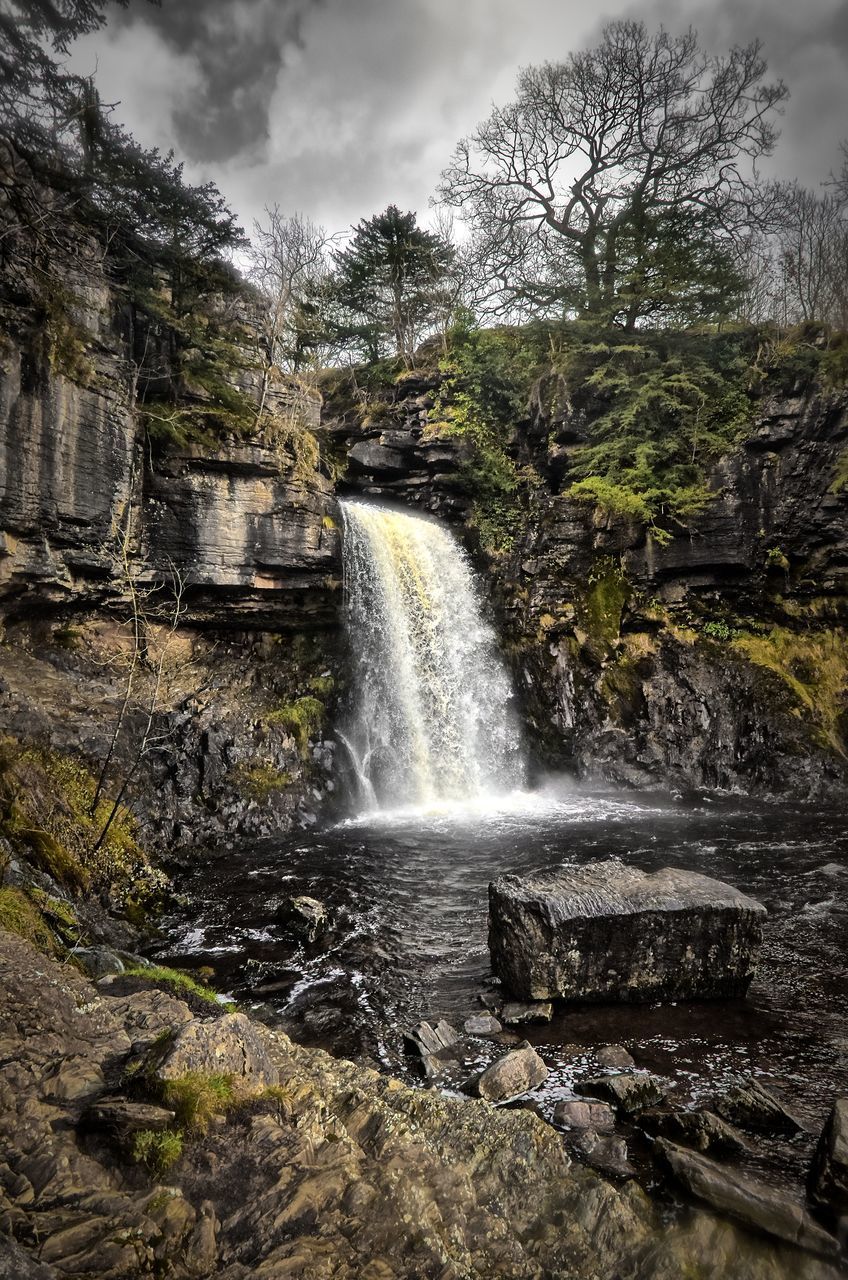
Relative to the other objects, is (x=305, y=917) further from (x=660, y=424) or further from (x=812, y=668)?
(x=660, y=424)

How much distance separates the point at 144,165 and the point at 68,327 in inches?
225

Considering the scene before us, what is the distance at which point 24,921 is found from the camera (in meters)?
5.56

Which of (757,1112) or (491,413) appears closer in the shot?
(757,1112)

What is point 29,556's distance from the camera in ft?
36.9

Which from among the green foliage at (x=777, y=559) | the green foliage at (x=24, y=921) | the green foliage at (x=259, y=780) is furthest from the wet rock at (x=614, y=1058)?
the green foliage at (x=777, y=559)

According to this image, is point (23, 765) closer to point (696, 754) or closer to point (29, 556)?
point (29, 556)

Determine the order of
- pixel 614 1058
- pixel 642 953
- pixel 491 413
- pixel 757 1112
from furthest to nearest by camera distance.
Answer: pixel 491 413
pixel 642 953
pixel 614 1058
pixel 757 1112

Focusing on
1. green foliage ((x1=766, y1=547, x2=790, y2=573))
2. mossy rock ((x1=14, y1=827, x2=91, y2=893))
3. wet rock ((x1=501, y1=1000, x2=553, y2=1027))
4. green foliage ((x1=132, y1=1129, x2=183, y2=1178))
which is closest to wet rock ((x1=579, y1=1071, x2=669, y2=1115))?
wet rock ((x1=501, y1=1000, x2=553, y2=1027))

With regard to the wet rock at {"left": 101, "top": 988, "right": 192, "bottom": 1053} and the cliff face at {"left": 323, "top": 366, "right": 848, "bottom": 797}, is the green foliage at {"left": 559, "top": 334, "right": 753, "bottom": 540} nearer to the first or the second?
the cliff face at {"left": 323, "top": 366, "right": 848, "bottom": 797}

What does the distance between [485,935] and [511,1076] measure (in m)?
3.05

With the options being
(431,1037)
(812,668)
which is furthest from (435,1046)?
(812,668)

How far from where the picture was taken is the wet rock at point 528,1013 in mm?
5535

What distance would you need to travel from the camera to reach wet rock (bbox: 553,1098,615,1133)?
13.4 ft

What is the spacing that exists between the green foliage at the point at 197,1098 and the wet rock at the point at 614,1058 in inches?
120
